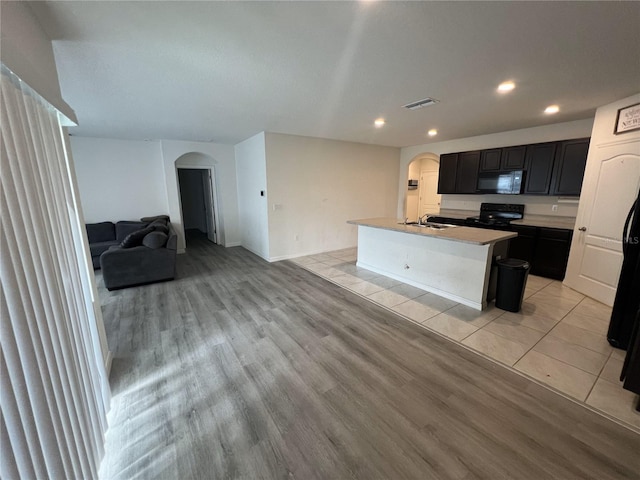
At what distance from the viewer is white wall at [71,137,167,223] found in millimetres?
5361

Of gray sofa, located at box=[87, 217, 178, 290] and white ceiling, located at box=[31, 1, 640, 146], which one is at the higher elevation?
white ceiling, located at box=[31, 1, 640, 146]

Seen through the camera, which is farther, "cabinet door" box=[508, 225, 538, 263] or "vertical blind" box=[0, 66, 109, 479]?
"cabinet door" box=[508, 225, 538, 263]

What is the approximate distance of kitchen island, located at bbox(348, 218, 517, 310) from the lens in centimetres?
324

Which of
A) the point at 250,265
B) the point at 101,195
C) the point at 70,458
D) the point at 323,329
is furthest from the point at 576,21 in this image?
the point at 101,195

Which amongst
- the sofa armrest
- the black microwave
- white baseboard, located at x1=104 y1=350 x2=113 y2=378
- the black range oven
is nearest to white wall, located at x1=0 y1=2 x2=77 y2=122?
white baseboard, located at x1=104 y1=350 x2=113 y2=378

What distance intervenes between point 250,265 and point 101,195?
3.68 m

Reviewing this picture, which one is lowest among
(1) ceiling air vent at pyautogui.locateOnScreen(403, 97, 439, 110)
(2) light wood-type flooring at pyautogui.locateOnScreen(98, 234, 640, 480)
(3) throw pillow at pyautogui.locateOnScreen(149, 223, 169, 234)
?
(2) light wood-type flooring at pyautogui.locateOnScreen(98, 234, 640, 480)

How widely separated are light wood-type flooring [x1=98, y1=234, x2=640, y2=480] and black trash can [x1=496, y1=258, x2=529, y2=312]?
1223mm

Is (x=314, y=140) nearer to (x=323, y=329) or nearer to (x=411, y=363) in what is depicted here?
(x=323, y=329)

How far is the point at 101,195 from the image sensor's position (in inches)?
218

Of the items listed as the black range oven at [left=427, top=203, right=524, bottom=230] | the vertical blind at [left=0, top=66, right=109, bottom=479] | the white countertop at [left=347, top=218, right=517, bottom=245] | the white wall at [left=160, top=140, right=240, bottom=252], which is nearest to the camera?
the vertical blind at [left=0, top=66, right=109, bottom=479]

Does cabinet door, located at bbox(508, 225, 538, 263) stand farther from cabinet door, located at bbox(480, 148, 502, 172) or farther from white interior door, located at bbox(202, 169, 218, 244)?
white interior door, located at bbox(202, 169, 218, 244)

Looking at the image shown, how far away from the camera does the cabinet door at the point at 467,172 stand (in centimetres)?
534

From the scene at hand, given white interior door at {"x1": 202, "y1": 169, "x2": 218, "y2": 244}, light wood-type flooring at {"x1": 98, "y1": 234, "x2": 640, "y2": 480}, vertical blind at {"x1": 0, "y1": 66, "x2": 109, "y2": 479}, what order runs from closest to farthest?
vertical blind at {"x1": 0, "y1": 66, "x2": 109, "y2": 479}, light wood-type flooring at {"x1": 98, "y1": 234, "x2": 640, "y2": 480}, white interior door at {"x1": 202, "y1": 169, "x2": 218, "y2": 244}
